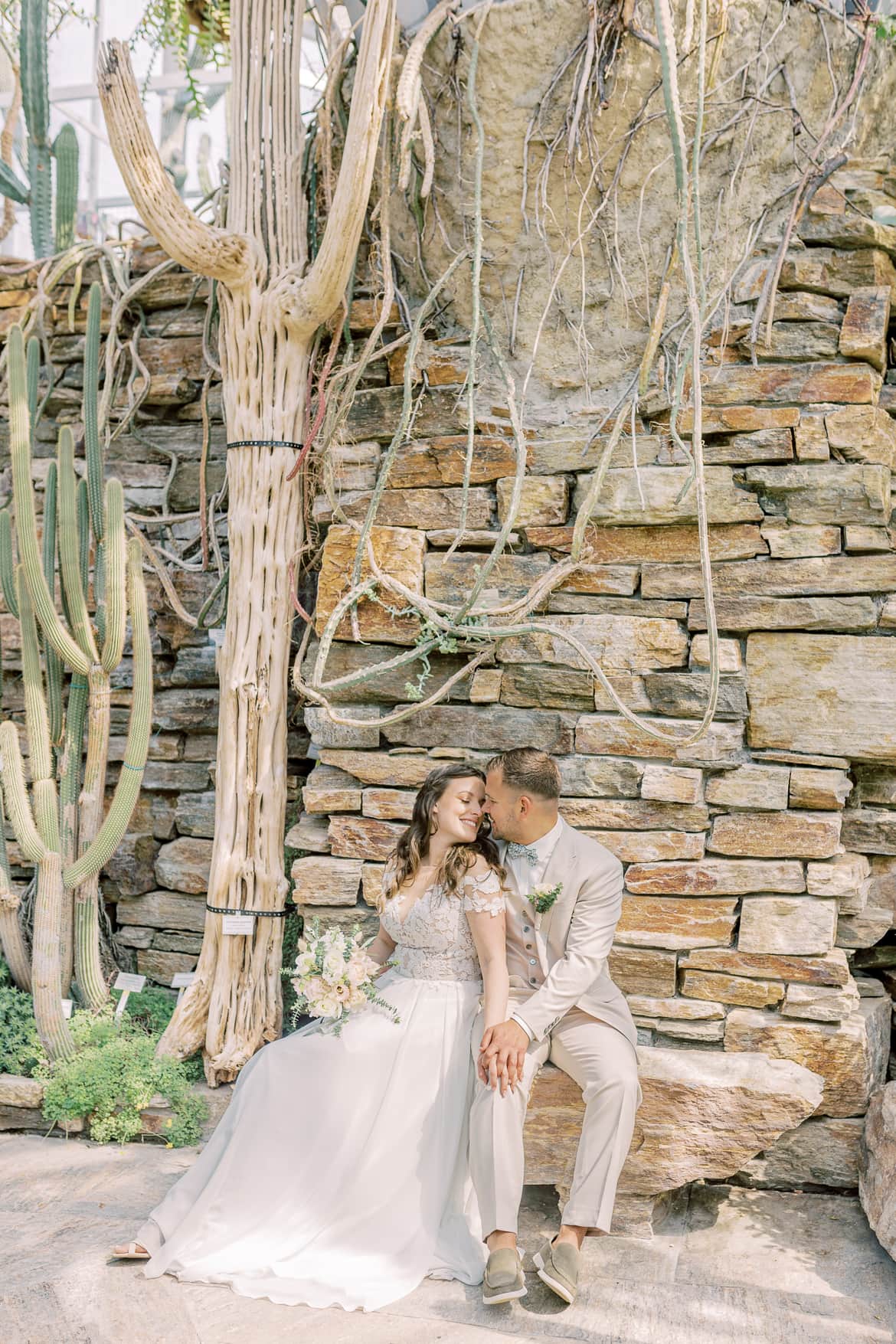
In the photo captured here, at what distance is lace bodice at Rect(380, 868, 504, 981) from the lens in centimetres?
308

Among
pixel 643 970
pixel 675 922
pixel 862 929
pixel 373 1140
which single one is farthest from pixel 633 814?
pixel 373 1140

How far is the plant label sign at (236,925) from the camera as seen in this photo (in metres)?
3.62

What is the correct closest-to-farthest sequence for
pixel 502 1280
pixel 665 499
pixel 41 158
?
pixel 502 1280, pixel 665 499, pixel 41 158

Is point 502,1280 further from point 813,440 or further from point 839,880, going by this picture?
point 813,440

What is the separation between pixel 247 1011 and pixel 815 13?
3.76 m

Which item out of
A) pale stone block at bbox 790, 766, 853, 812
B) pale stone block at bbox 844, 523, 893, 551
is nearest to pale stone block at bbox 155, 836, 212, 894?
pale stone block at bbox 790, 766, 853, 812

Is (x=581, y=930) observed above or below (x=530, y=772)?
below

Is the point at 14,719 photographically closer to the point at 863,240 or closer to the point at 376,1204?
the point at 376,1204

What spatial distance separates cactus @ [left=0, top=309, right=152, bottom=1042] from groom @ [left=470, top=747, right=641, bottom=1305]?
1.48 meters

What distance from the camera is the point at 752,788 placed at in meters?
3.29

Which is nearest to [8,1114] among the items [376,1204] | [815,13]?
[376,1204]

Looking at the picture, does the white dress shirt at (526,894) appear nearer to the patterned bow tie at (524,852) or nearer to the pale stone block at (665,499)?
the patterned bow tie at (524,852)

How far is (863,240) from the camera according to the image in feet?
11.2

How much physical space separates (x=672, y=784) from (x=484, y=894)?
2.35 ft
